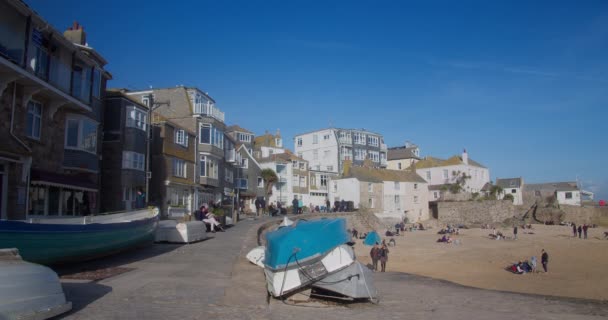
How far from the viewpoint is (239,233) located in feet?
86.2

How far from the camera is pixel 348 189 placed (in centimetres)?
6344

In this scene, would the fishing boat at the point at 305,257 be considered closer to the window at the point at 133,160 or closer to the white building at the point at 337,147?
the window at the point at 133,160

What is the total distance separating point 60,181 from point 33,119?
2.93 meters

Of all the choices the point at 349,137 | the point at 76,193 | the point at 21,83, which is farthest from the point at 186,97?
the point at 349,137

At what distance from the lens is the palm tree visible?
58281 millimetres

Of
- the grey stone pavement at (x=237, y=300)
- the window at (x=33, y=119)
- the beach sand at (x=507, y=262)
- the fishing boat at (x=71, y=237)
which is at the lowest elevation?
the beach sand at (x=507, y=262)

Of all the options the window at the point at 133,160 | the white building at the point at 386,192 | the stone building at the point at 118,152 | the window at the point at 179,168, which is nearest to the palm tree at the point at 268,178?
the white building at the point at 386,192

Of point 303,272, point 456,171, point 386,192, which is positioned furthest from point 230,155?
point 456,171

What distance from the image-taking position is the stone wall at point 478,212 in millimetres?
66688

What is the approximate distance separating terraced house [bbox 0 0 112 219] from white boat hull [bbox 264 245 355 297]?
12.0m

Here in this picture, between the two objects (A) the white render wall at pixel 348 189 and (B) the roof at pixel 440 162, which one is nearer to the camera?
(A) the white render wall at pixel 348 189

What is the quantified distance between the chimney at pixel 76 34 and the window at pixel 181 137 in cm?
1035

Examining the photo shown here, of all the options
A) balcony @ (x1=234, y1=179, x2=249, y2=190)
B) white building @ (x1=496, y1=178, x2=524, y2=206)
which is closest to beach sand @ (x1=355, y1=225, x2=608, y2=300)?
balcony @ (x1=234, y1=179, x2=249, y2=190)

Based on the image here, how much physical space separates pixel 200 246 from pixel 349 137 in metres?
64.2
